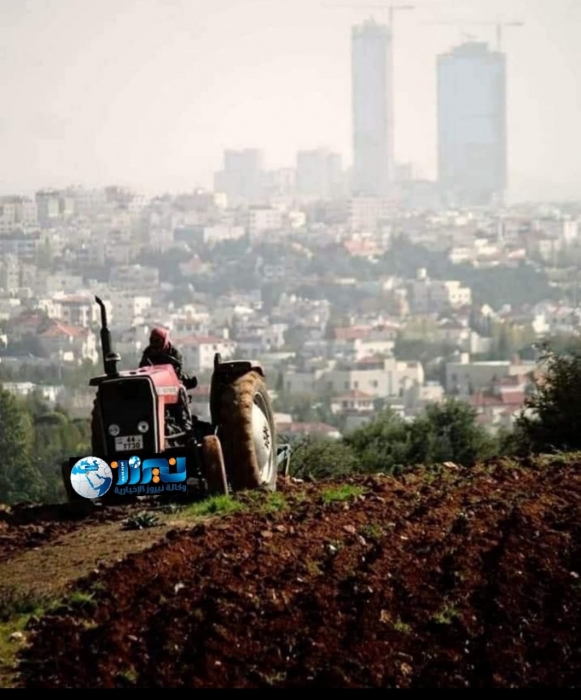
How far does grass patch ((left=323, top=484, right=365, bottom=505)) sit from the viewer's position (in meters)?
12.2

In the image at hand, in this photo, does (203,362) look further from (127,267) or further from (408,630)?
(408,630)

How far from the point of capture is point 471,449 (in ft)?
92.4

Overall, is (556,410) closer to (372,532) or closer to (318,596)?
(372,532)

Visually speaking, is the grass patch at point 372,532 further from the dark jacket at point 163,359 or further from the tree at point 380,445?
the tree at point 380,445

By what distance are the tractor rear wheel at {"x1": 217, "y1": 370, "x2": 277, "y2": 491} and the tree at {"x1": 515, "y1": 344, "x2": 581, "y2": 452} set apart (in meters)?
5.43

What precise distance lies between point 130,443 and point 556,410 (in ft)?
28.5

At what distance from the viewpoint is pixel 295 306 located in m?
171

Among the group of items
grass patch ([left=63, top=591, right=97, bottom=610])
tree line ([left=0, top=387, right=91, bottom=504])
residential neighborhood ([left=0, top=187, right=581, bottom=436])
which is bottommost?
residential neighborhood ([left=0, top=187, right=581, bottom=436])

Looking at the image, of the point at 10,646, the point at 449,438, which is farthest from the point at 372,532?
the point at 449,438

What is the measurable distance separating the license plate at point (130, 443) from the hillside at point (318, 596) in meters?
1.05

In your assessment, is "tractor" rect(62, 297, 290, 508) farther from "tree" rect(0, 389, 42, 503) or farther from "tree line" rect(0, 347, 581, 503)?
"tree" rect(0, 389, 42, 503)

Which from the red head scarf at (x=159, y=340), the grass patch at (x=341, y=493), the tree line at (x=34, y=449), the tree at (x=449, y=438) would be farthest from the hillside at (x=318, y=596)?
the tree line at (x=34, y=449)

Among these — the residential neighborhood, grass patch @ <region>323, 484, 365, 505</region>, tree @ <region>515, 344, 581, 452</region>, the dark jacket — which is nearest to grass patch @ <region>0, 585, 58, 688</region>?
grass patch @ <region>323, 484, 365, 505</region>

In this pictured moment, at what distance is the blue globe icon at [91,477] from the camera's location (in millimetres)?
12492
